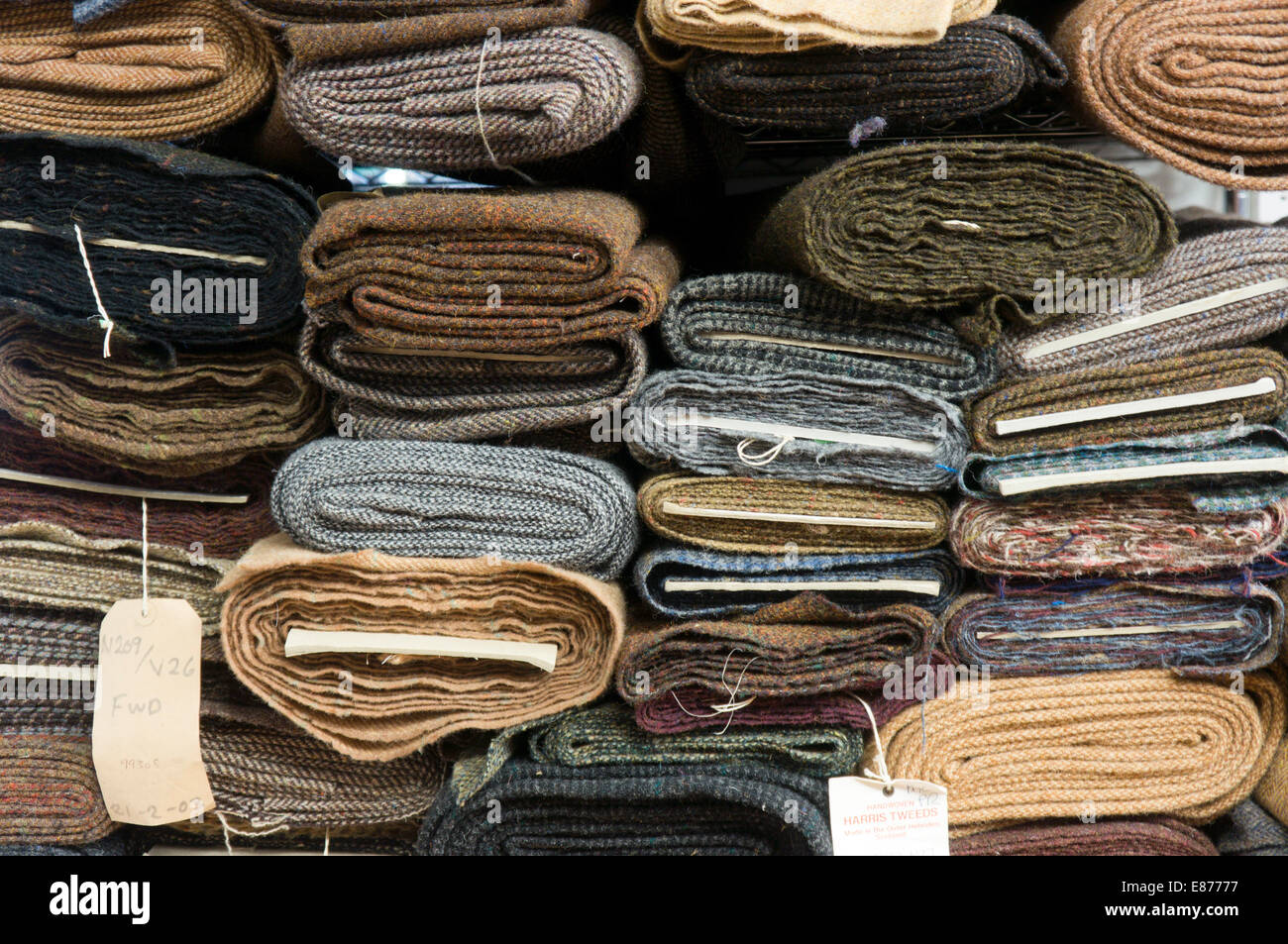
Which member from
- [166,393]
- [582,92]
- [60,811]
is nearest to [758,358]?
[582,92]

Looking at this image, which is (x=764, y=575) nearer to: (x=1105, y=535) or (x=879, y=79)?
(x=1105, y=535)

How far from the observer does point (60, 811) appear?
0.96 m

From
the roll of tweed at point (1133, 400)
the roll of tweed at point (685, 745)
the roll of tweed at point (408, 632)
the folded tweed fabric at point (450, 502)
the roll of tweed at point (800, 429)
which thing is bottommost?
the roll of tweed at point (685, 745)

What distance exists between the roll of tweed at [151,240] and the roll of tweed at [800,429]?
0.39 meters

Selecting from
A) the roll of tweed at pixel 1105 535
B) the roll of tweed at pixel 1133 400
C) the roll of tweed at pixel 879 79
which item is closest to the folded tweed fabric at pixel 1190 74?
the roll of tweed at pixel 879 79

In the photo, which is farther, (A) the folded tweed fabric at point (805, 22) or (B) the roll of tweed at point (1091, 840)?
(B) the roll of tweed at point (1091, 840)

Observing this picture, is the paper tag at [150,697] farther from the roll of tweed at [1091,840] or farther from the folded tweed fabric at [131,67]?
the roll of tweed at [1091,840]

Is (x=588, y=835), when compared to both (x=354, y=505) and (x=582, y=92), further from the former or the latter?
(x=582, y=92)

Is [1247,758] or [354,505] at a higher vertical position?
[354,505]

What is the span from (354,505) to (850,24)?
25.1 inches

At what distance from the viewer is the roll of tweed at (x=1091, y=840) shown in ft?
3.12

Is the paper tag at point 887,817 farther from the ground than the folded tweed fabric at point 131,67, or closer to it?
closer to it

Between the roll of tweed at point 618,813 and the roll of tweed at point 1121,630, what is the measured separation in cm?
24

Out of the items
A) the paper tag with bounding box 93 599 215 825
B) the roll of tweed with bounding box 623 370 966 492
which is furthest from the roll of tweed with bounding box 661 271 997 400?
the paper tag with bounding box 93 599 215 825
